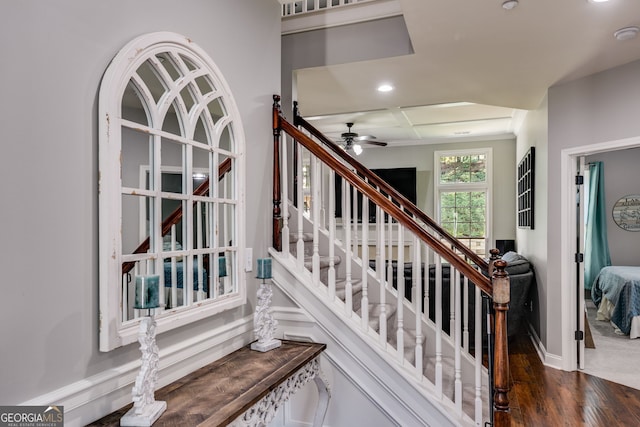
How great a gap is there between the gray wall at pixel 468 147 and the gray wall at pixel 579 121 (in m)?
3.49

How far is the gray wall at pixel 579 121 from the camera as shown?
3.52 m

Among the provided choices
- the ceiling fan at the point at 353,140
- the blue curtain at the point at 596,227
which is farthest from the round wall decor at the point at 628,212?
the ceiling fan at the point at 353,140

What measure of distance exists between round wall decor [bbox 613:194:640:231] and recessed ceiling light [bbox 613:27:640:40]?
5281mm

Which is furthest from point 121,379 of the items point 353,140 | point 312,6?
point 353,140

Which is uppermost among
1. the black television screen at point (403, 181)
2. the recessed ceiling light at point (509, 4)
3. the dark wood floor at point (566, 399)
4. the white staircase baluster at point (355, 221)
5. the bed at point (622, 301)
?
the recessed ceiling light at point (509, 4)

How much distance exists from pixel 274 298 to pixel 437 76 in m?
2.63

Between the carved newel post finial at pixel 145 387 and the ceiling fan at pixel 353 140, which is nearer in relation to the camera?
the carved newel post finial at pixel 145 387

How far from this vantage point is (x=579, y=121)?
154 inches

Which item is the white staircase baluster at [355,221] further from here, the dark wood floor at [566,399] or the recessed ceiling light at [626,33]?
the recessed ceiling light at [626,33]

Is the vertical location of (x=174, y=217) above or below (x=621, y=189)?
below

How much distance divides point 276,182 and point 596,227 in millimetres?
6863

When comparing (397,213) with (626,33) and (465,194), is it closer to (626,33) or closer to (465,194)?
(626,33)

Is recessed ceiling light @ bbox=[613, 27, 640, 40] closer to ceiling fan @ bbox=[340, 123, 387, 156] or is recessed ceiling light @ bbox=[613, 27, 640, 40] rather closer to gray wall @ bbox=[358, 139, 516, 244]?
ceiling fan @ bbox=[340, 123, 387, 156]

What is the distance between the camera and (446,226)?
7953 mm
